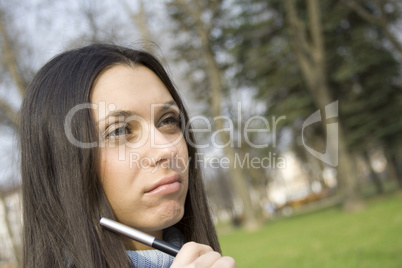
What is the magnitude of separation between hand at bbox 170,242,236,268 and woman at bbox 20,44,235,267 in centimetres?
23

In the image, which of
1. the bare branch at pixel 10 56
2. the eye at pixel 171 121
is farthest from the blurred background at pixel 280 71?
the eye at pixel 171 121

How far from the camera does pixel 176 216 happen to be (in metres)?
1.61

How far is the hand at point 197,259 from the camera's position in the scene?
1.29 metres

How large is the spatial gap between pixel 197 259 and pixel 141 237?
0.85 ft

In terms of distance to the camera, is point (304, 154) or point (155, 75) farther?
point (304, 154)

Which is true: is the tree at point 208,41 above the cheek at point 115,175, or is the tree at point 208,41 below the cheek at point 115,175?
above

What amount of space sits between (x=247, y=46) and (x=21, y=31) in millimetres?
10793

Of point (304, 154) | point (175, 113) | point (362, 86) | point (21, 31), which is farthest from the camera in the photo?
point (304, 154)

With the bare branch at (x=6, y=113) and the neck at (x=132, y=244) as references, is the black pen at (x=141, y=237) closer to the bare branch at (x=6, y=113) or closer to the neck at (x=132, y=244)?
the neck at (x=132, y=244)

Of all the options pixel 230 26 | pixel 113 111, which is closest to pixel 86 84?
pixel 113 111

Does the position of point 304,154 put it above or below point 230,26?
below

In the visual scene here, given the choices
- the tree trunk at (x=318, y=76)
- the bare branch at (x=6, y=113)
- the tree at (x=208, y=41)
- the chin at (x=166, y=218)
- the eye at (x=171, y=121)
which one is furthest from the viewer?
the tree at (x=208, y=41)

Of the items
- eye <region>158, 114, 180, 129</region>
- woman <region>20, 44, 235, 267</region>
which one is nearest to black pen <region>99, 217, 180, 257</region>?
woman <region>20, 44, 235, 267</region>

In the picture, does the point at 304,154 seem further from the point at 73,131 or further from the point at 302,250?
the point at 73,131
